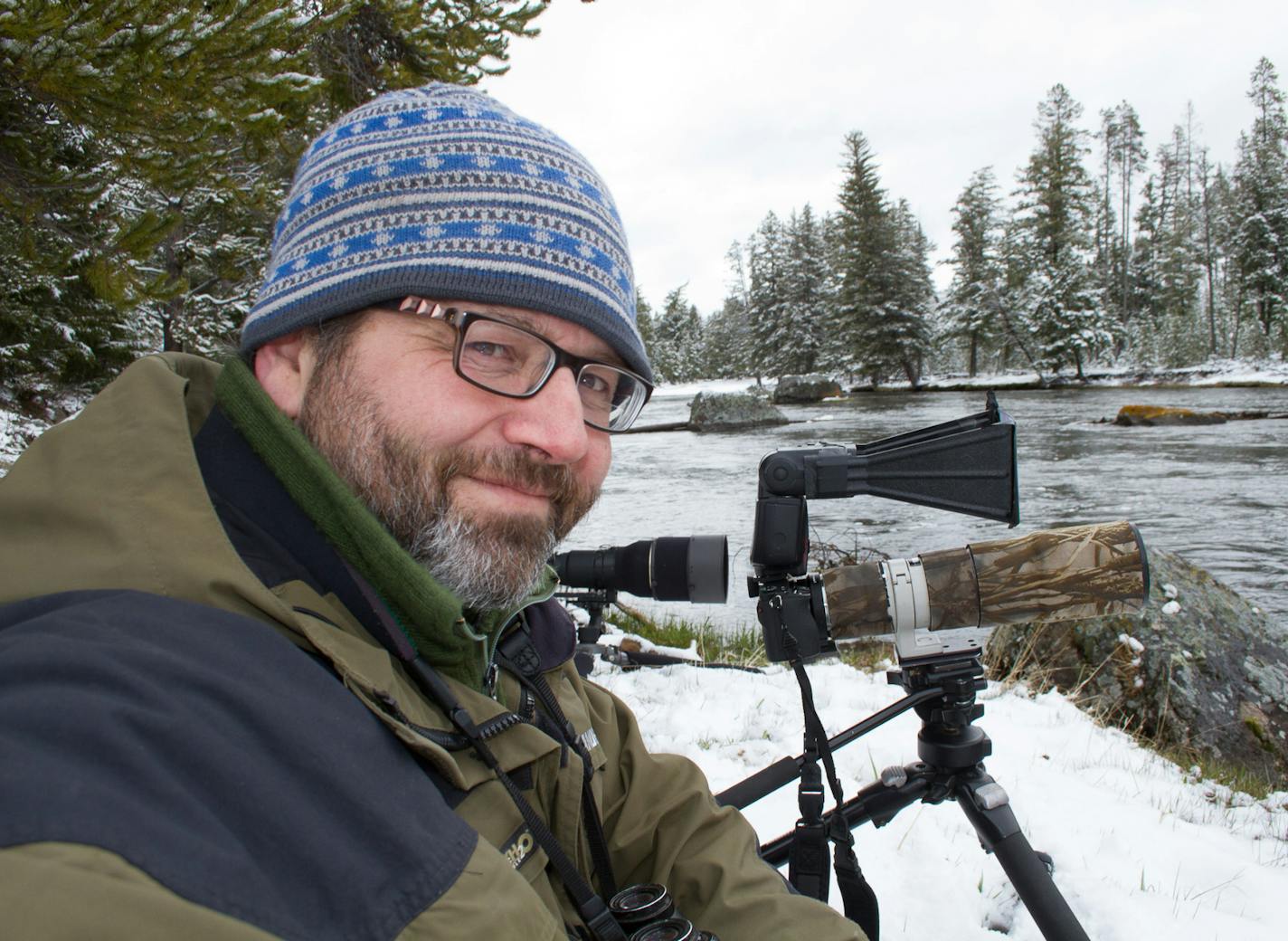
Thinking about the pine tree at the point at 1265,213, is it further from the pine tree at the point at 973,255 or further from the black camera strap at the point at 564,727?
the black camera strap at the point at 564,727

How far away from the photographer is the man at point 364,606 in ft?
2.11

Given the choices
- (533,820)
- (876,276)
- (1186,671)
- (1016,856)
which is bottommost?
(1186,671)

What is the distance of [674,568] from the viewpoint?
6.52 ft

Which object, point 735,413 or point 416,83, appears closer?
point 416,83

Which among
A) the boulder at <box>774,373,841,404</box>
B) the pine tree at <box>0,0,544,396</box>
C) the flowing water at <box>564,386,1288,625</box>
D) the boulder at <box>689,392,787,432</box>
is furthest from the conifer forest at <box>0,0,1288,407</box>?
the boulder at <box>689,392,787,432</box>

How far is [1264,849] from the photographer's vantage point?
2.93 meters

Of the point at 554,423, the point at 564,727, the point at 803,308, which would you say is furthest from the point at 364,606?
the point at 803,308

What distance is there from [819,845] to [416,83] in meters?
6.26

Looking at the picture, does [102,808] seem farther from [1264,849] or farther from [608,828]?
[1264,849]

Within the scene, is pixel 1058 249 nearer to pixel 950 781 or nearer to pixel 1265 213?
pixel 1265 213

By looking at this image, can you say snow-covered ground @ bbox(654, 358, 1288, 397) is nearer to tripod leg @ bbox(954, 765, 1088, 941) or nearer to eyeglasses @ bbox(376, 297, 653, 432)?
tripod leg @ bbox(954, 765, 1088, 941)

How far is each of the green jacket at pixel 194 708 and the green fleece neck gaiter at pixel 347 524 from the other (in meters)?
0.08

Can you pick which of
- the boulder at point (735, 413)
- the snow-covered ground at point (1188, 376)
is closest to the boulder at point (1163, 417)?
the boulder at point (735, 413)

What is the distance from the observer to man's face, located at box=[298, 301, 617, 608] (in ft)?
4.24
